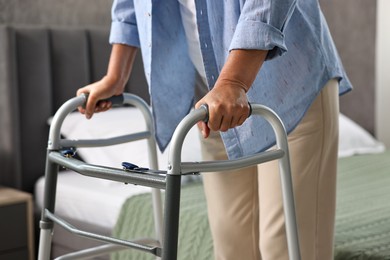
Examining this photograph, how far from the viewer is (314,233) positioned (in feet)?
5.08

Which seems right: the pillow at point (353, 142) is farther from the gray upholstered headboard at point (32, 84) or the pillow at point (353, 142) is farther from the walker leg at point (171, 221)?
the walker leg at point (171, 221)

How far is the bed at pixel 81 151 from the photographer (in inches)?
97.7

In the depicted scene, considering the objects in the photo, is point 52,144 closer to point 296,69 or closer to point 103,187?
point 296,69

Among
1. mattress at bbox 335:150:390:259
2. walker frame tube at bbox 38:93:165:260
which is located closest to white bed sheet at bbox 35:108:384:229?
mattress at bbox 335:150:390:259

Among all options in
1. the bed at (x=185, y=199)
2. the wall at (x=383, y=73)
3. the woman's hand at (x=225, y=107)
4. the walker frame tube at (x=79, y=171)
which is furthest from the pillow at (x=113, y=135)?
the woman's hand at (x=225, y=107)

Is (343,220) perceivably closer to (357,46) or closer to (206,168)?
(206,168)

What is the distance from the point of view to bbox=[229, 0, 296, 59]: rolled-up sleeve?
51.4 inches

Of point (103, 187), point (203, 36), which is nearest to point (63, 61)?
point (103, 187)

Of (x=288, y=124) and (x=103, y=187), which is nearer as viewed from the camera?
(x=288, y=124)

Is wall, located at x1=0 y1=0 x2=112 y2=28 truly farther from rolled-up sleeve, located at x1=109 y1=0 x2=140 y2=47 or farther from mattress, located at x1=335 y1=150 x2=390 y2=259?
rolled-up sleeve, located at x1=109 y1=0 x2=140 y2=47

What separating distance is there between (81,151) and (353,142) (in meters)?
1.34

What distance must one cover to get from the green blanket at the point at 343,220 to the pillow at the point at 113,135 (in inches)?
7.3

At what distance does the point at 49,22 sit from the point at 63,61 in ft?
0.78

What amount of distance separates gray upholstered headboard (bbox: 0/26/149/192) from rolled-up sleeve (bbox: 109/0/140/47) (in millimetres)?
1275
